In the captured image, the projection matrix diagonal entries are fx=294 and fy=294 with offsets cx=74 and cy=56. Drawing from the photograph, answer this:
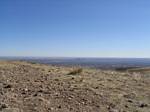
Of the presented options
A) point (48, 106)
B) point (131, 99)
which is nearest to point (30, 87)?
point (48, 106)

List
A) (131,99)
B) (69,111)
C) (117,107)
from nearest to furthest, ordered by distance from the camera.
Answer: (69,111), (117,107), (131,99)

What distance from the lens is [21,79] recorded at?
42.9 feet

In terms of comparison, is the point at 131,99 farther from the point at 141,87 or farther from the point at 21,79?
the point at 21,79

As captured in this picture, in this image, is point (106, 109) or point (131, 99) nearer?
point (106, 109)

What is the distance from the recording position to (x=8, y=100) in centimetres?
962

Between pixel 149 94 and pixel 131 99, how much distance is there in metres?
1.65

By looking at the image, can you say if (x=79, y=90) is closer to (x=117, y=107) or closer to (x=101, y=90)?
(x=101, y=90)

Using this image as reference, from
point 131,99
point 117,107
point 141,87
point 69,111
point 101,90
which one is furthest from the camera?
point 141,87

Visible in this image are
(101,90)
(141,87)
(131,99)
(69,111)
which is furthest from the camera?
(141,87)

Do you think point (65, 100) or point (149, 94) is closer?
point (65, 100)

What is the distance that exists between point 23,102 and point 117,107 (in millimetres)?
3122

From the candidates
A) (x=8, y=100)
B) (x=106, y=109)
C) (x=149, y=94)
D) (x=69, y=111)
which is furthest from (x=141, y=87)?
(x=8, y=100)

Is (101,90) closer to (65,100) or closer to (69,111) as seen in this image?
(65,100)

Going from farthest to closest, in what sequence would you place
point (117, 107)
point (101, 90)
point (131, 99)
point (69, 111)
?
point (101, 90), point (131, 99), point (117, 107), point (69, 111)
